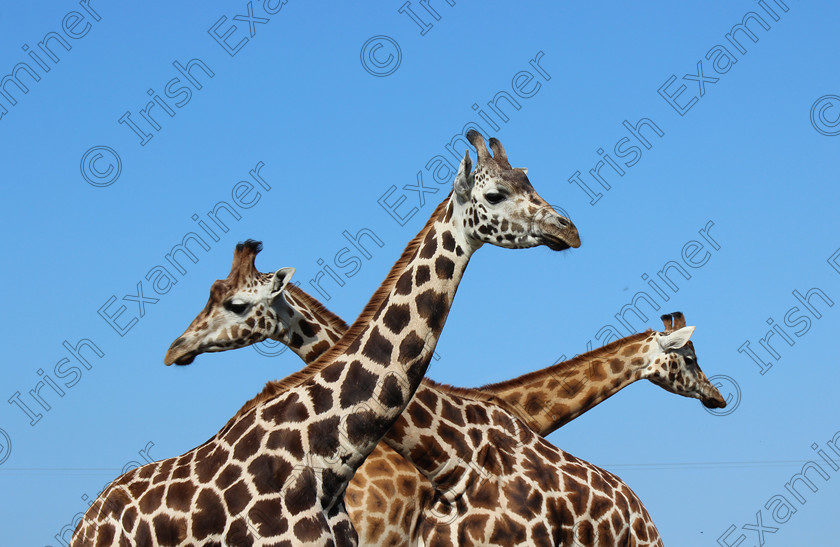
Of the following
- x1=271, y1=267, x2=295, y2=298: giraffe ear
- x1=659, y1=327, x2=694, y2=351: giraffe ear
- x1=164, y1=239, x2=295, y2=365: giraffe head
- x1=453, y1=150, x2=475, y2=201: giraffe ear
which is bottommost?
x1=164, y1=239, x2=295, y2=365: giraffe head

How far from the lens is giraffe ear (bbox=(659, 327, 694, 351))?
13148 mm

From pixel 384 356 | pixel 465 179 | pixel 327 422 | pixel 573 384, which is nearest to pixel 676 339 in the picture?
pixel 573 384

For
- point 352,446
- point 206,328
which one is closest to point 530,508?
point 352,446

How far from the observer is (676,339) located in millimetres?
13242

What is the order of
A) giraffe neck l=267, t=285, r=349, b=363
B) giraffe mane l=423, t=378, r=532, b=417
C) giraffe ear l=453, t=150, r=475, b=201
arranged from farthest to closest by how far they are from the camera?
giraffe neck l=267, t=285, r=349, b=363 → giraffe mane l=423, t=378, r=532, b=417 → giraffe ear l=453, t=150, r=475, b=201

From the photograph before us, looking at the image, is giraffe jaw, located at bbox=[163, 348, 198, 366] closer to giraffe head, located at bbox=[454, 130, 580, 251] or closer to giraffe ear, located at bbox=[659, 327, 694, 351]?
giraffe head, located at bbox=[454, 130, 580, 251]

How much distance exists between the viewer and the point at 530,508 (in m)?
9.69

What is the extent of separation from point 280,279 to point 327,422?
4.66 meters

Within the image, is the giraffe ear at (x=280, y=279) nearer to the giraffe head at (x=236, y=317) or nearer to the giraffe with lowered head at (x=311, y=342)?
the giraffe head at (x=236, y=317)

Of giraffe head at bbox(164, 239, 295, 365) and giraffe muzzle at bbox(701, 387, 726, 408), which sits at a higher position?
giraffe muzzle at bbox(701, 387, 726, 408)

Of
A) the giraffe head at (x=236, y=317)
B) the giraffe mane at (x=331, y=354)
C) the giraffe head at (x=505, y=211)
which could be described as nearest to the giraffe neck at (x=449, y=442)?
the giraffe mane at (x=331, y=354)

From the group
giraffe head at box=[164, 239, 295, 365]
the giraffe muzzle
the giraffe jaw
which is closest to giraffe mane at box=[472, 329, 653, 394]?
the giraffe muzzle

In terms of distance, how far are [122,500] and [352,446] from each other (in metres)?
2.17

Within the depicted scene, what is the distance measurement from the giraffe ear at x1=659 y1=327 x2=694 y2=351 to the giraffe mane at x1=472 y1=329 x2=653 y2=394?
25 centimetres
